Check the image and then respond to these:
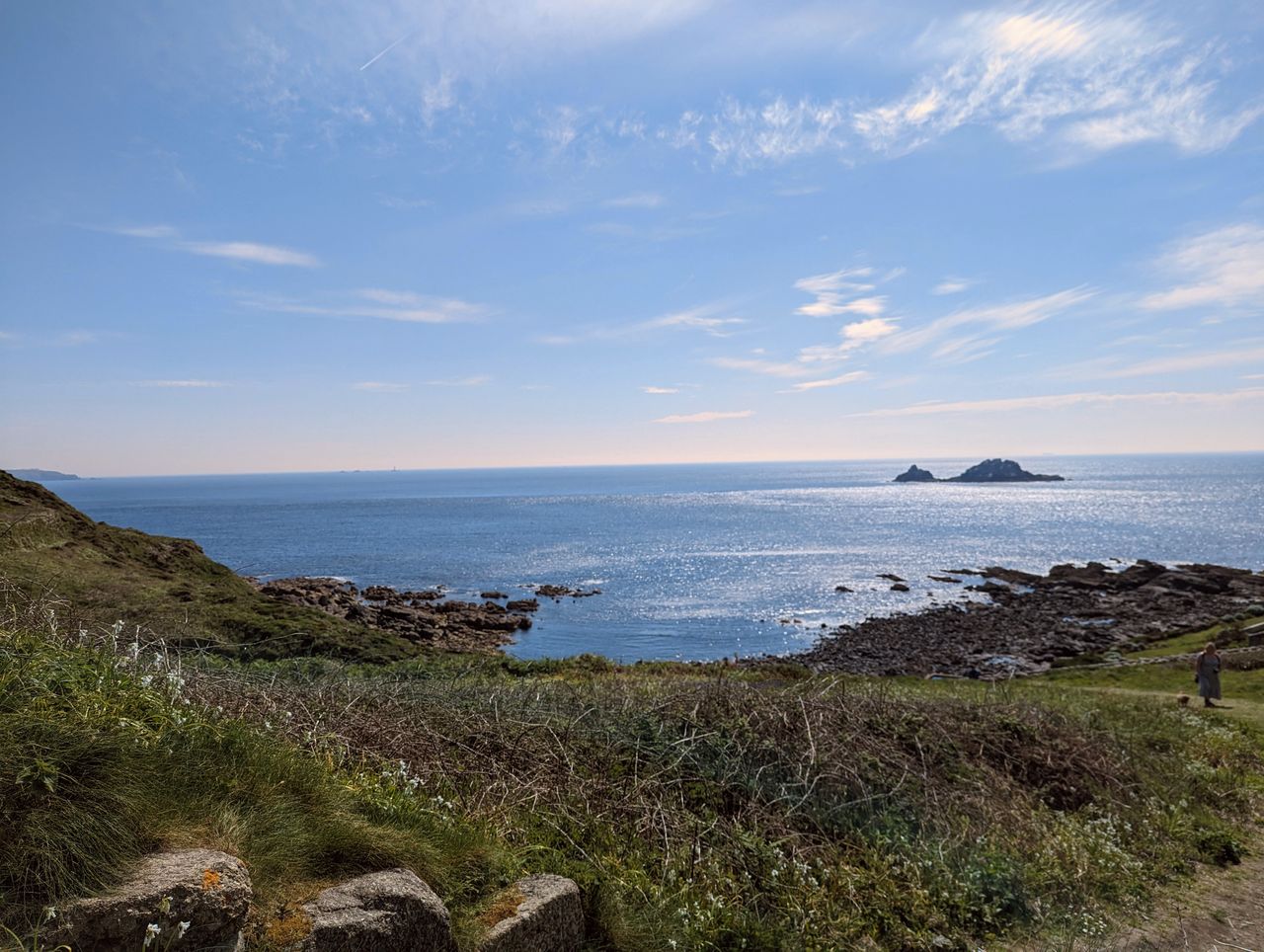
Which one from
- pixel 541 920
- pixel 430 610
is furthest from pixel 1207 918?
pixel 430 610

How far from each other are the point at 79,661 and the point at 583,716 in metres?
5.05

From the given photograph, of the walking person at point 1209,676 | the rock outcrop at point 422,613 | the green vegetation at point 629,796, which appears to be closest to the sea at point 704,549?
the rock outcrop at point 422,613

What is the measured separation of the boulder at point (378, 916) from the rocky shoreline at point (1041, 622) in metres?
31.2

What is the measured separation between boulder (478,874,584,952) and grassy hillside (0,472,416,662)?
1545cm

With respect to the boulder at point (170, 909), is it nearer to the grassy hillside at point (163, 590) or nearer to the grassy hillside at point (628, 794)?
the grassy hillside at point (628, 794)

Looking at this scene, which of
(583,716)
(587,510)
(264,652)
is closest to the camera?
(583,716)

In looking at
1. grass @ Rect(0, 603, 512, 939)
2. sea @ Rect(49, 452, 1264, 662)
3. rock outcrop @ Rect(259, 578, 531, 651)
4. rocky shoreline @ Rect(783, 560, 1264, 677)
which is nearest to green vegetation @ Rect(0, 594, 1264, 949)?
grass @ Rect(0, 603, 512, 939)

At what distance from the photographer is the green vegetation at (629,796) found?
3.84 metres

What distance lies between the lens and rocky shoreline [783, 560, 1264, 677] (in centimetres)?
3800

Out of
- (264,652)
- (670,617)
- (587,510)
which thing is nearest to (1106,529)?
(670,617)

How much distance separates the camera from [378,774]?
604 centimetres

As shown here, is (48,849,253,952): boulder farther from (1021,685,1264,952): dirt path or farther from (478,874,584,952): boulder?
(1021,685,1264,952): dirt path

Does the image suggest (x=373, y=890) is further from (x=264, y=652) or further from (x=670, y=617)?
(x=670, y=617)

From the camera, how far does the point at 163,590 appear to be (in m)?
22.6
